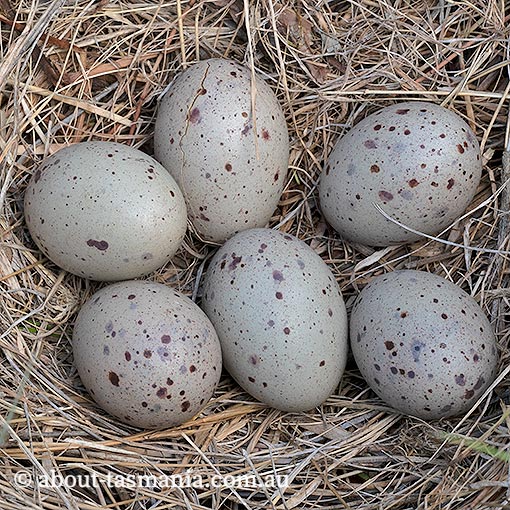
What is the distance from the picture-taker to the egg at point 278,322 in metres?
2.23

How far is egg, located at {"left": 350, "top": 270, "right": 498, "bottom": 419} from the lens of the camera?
2197mm

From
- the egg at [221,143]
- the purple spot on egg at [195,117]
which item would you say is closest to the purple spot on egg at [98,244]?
the egg at [221,143]

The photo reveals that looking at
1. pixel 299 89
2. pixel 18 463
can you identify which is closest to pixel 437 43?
pixel 299 89

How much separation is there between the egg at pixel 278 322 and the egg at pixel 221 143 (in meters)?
0.15

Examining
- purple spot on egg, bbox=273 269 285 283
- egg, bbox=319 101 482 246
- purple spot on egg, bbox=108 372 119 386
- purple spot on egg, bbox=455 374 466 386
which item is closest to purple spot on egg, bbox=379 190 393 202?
egg, bbox=319 101 482 246

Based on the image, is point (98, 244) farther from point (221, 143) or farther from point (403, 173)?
point (403, 173)

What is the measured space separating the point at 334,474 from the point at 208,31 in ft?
4.51

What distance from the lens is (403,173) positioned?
7.75 ft

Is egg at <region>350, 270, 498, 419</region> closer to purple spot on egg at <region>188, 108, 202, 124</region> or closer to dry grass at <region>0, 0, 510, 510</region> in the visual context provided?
dry grass at <region>0, 0, 510, 510</region>

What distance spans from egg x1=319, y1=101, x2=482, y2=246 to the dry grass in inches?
4.5

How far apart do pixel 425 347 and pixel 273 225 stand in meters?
0.68

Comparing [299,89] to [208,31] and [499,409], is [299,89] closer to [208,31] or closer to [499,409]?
[208,31]

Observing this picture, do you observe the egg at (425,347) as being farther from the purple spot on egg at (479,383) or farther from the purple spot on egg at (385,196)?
the purple spot on egg at (385,196)

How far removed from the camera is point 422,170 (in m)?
2.35
